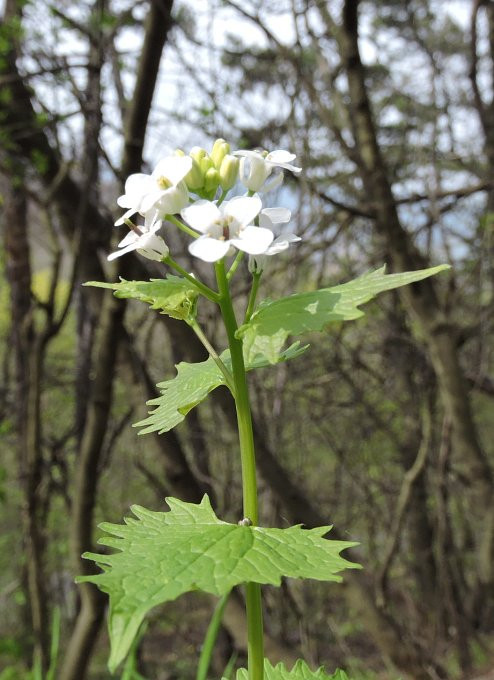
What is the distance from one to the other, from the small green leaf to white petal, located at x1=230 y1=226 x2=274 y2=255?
0.11 metres

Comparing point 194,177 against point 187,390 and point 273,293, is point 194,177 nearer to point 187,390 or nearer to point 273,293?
point 187,390

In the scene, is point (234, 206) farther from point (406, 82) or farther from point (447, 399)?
point (406, 82)

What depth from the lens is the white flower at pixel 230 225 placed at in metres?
0.82

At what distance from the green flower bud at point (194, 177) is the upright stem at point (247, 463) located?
5.1 inches

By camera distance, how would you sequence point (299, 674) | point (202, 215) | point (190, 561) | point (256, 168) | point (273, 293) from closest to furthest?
point (190, 561) < point (202, 215) < point (256, 168) < point (299, 674) < point (273, 293)

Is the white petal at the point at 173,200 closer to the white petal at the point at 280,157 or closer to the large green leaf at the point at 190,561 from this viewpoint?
the white petal at the point at 280,157

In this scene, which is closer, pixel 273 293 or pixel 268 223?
pixel 268 223

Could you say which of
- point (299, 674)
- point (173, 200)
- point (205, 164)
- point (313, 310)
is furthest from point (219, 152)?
point (299, 674)

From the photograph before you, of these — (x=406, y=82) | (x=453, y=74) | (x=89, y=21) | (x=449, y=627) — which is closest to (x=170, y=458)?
(x=89, y=21)

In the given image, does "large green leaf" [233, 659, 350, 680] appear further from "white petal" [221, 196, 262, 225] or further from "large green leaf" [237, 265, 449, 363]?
"white petal" [221, 196, 262, 225]

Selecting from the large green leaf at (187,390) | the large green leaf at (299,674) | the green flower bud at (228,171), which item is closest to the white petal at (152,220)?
the green flower bud at (228,171)

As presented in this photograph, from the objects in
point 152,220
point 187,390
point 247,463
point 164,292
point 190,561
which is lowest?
point 190,561

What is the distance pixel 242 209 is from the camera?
860 millimetres

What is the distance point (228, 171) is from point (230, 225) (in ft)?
0.41
